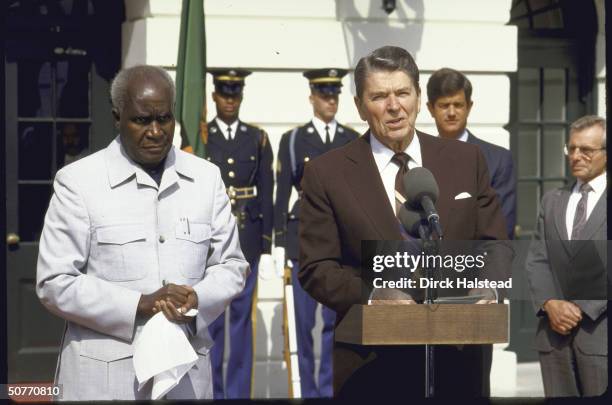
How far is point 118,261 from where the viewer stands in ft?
14.2

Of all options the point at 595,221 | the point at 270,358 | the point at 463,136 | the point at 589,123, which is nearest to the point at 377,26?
the point at 270,358

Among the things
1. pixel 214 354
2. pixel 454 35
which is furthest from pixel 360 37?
pixel 214 354

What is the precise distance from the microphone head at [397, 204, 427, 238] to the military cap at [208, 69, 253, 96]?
14.9 feet

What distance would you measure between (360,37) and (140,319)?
5.46 meters

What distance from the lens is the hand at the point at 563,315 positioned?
6.34 m

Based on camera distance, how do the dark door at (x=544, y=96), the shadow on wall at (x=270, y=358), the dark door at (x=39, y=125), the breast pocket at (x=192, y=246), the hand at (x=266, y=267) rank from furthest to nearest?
1. the dark door at (x=544, y=96)
2. the dark door at (x=39, y=125)
3. the shadow on wall at (x=270, y=358)
4. the hand at (x=266, y=267)
5. the breast pocket at (x=192, y=246)

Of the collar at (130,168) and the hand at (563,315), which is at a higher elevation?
the collar at (130,168)

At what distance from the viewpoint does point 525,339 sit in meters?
10.8

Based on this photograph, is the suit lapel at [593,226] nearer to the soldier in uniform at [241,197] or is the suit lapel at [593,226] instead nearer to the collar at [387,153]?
the collar at [387,153]

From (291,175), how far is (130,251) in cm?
446

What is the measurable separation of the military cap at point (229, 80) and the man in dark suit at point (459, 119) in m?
1.70

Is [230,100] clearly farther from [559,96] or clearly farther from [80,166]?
[80,166]

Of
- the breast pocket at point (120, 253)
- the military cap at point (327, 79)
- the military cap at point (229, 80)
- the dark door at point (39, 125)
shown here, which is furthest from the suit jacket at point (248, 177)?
the breast pocket at point (120, 253)

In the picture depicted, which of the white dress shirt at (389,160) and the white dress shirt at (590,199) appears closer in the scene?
the white dress shirt at (389,160)
